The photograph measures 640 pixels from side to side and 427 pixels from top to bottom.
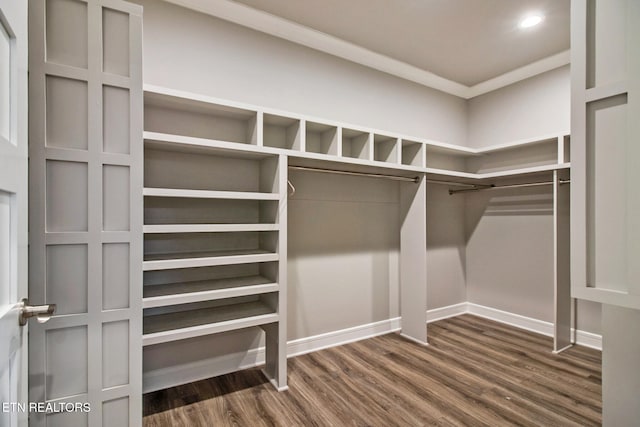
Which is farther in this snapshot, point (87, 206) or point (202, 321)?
point (202, 321)

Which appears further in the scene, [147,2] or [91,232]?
[147,2]

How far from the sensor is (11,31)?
33.0 inches

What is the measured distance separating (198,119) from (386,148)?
5.46 ft

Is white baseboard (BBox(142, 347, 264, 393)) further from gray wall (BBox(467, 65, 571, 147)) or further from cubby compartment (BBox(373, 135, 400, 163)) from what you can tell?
gray wall (BBox(467, 65, 571, 147))

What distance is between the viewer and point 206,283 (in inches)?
89.2

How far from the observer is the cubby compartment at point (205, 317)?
1.93m

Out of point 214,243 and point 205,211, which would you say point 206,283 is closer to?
point 214,243

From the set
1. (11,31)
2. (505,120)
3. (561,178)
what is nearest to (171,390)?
(11,31)

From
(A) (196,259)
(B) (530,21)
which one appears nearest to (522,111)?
(B) (530,21)

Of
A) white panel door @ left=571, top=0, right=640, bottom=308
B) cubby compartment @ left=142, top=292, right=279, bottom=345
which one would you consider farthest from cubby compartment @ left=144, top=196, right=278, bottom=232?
white panel door @ left=571, top=0, right=640, bottom=308

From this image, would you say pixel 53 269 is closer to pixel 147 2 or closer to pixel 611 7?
pixel 147 2

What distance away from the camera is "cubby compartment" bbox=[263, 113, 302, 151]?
8.04 ft

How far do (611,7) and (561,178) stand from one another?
2129 millimetres

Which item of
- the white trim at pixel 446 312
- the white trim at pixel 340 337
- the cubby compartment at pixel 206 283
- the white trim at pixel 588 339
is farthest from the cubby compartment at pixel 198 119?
the white trim at pixel 588 339
